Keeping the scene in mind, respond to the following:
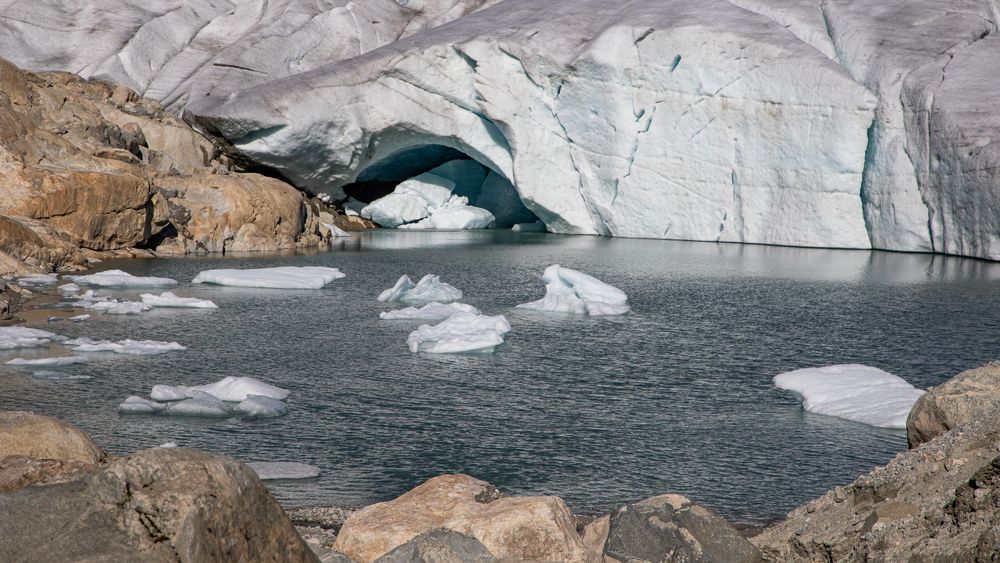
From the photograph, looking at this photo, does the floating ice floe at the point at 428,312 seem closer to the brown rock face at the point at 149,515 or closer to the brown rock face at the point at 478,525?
the brown rock face at the point at 478,525

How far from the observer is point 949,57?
19953 mm

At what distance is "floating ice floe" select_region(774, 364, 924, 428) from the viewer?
25.2ft

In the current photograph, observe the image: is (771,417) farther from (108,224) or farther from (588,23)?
(588,23)

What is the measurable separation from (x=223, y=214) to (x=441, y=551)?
16686 millimetres

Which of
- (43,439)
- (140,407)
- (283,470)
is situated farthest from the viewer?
(140,407)

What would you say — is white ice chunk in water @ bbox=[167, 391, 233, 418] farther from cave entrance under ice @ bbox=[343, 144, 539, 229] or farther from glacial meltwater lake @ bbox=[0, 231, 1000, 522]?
cave entrance under ice @ bbox=[343, 144, 539, 229]

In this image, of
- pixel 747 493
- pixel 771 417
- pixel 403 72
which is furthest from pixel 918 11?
pixel 747 493

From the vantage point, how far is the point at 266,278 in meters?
14.7

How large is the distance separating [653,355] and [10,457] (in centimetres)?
744

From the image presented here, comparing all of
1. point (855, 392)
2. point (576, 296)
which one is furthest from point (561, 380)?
point (576, 296)

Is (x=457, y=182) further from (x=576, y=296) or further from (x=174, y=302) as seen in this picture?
(x=174, y=302)

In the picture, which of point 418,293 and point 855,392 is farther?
point 418,293

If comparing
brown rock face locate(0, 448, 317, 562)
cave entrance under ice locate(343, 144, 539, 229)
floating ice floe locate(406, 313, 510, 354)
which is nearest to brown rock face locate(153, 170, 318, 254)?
cave entrance under ice locate(343, 144, 539, 229)

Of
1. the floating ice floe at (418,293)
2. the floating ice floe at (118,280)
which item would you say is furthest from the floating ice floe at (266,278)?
the floating ice floe at (418,293)
